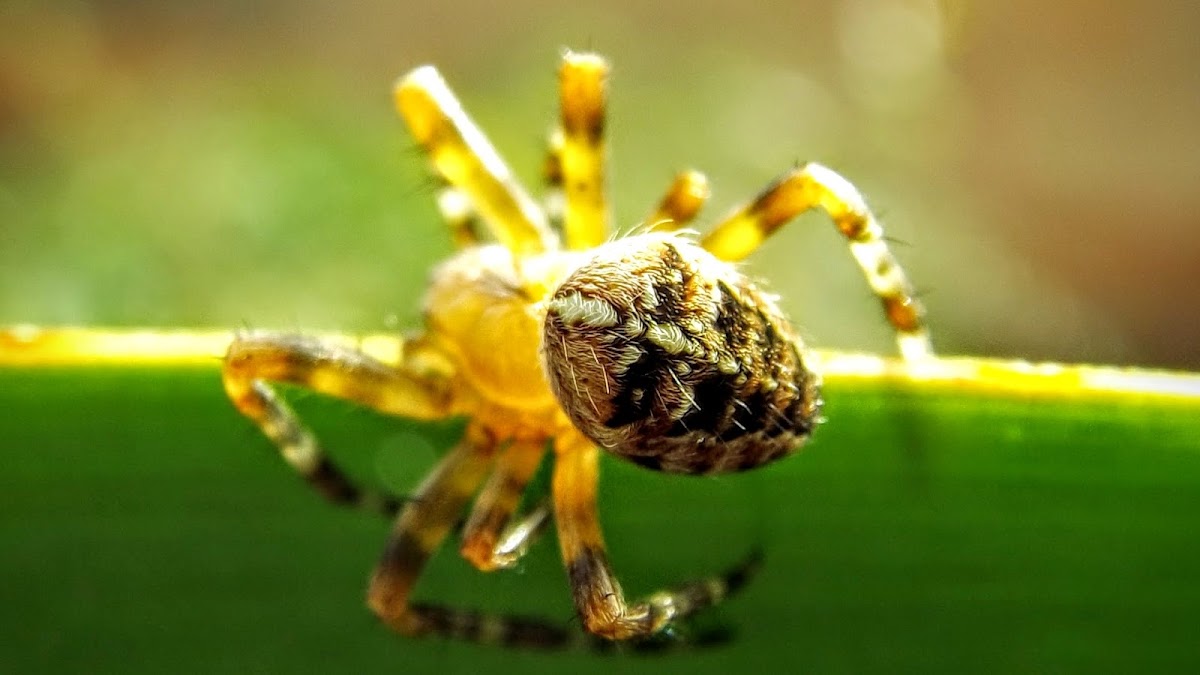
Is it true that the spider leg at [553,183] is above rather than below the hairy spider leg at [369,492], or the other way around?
above

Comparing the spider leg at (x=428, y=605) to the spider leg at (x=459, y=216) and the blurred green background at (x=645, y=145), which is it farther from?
the blurred green background at (x=645, y=145)

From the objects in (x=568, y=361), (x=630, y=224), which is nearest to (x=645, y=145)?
(x=630, y=224)

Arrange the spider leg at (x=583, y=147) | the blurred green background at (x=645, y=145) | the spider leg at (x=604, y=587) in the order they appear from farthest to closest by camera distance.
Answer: the blurred green background at (x=645, y=145), the spider leg at (x=583, y=147), the spider leg at (x=604, y=587)

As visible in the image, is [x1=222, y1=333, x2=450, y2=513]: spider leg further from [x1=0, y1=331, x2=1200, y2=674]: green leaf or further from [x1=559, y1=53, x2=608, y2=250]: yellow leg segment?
[x1=559, y1=53, x2=608, y2=250]: yellow leg segment

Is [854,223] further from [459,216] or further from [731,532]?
[459,216]

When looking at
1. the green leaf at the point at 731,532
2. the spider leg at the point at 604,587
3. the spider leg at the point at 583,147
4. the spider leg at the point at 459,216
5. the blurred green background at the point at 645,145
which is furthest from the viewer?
the blurred green background at the point at 645,145

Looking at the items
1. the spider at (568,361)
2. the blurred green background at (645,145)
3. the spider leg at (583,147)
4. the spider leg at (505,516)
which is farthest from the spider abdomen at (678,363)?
the blurred green background at (645,145)

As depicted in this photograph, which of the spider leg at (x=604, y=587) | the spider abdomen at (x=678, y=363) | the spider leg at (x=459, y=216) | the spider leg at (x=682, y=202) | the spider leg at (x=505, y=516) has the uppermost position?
the spider leg at (x=459, y=216)
